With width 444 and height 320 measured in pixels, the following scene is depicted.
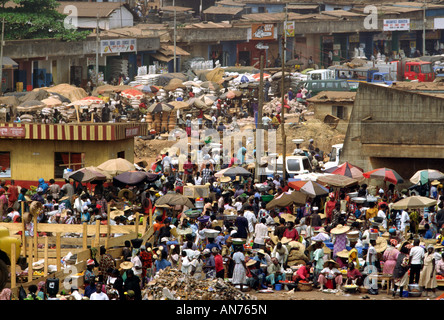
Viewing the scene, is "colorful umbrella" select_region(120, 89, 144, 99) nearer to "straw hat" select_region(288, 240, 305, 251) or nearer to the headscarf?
"straw hat" select_region(288, 240, 305, 251)

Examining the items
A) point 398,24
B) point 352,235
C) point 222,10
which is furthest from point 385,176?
point 222,10

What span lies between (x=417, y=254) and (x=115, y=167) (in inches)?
374

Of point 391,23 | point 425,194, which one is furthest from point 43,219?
point 391,23

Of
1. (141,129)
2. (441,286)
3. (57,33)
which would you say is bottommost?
(441,286)

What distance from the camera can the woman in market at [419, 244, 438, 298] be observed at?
664 inches

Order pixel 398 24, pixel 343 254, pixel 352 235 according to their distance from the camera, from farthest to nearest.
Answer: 1. pixel 398 24
2. pixel 352 235
3. pixel 343 254

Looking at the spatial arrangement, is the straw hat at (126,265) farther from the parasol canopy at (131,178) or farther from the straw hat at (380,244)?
the parasol canopy at (131,178)

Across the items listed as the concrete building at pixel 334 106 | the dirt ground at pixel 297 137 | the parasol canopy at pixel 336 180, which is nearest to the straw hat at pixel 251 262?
the parasol canopy at pixel 336 180

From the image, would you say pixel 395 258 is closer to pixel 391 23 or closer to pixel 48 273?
pixel 48 273

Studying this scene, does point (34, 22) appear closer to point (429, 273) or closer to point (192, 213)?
point (192, 213)

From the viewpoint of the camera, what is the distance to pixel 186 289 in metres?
15.9

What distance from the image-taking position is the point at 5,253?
16.6 meters

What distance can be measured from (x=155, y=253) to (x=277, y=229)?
Answer: 278cm

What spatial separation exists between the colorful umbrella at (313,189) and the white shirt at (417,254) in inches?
198
